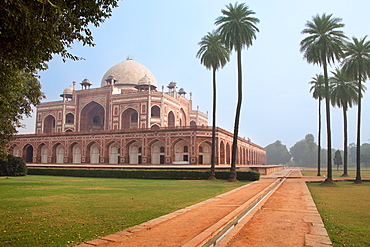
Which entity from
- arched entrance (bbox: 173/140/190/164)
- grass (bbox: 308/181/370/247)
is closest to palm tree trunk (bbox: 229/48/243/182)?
grass (bbox: 308/181/370/247)

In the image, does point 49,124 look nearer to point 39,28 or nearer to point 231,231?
point 39,28

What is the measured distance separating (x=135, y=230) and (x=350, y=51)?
23408 mm

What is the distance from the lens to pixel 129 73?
196 feet

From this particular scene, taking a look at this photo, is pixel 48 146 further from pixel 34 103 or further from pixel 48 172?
pixel 34 103

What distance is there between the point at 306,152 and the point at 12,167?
10527 cm

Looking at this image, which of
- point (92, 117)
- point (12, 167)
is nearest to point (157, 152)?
point (12, 167)

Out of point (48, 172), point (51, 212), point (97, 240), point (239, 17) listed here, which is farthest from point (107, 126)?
point (97, 240)

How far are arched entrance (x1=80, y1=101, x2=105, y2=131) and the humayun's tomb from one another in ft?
0.52

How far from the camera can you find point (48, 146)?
49000mm

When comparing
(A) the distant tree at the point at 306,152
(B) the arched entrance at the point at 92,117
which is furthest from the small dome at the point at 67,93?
(A) the distant tree at the point at 306,152

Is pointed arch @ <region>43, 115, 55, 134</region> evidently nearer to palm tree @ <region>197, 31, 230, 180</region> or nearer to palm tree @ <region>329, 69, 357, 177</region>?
palm tree @ <region>197, 31, 230, 180</region>

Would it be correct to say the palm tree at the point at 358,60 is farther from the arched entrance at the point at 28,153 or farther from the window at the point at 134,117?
the arched entrance at the point at 28,153

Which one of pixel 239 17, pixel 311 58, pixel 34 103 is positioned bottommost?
pixel 34 103

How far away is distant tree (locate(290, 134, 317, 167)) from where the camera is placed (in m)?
111
